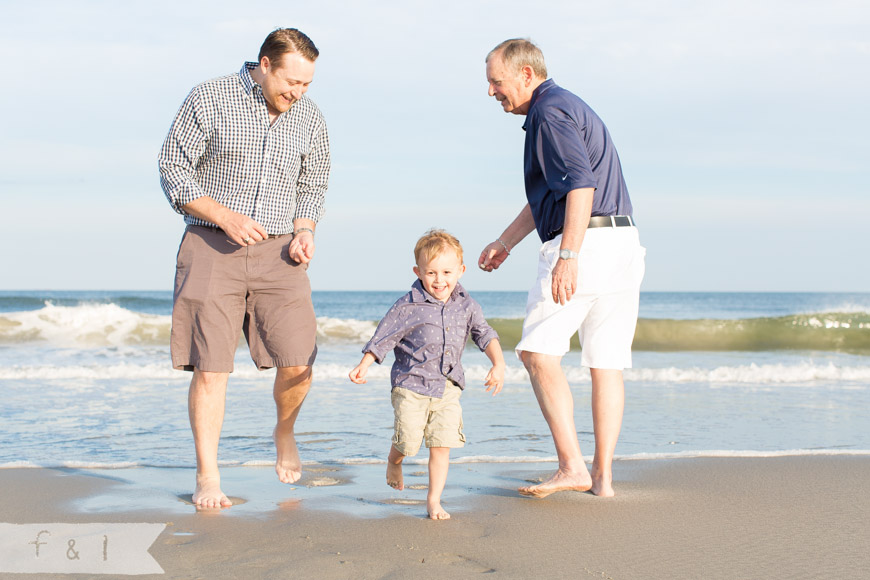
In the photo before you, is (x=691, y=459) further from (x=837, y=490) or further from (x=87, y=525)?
(x=87, y=525)

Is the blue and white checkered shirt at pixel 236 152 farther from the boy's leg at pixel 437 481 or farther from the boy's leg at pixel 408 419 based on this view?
the boy's leg at pixel 437 481

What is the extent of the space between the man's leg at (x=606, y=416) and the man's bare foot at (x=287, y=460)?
1382mm

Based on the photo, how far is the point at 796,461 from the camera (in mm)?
4473

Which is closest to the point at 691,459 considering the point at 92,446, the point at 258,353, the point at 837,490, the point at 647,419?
the point at 837,490

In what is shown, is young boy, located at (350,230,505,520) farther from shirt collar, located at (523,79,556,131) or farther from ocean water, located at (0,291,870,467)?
ocean water, located at (0,291,870,467)

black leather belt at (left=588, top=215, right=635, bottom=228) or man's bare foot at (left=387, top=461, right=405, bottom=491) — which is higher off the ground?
black leather belt at (left=588, top=215, right=635, bottom=228)

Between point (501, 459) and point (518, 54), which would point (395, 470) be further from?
point (518, 54)

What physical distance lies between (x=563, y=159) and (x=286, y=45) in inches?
49.6

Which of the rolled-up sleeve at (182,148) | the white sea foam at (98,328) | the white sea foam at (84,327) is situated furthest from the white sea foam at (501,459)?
the white sea foam at (84,327)

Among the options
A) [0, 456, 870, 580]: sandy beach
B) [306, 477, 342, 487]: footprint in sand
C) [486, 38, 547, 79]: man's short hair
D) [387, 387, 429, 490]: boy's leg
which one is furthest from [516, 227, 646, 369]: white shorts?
[306, 477, 342, 487]: footprint in sand

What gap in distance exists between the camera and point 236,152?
143 inches

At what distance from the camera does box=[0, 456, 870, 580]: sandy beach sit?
2.66 m

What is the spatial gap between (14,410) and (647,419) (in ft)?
16.3

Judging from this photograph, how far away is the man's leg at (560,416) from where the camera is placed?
11.9ft
